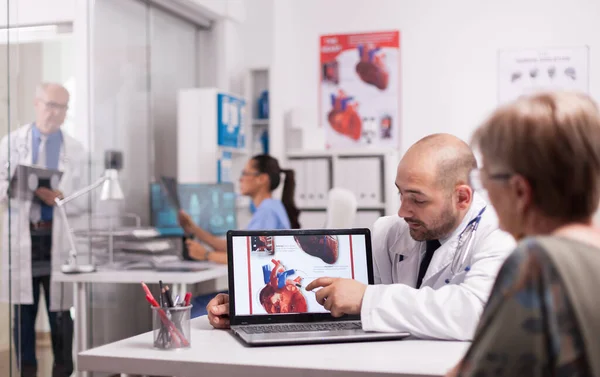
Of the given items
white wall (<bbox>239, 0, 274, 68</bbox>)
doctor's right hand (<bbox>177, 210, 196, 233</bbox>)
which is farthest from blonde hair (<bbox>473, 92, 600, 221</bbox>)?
white wall (<bbox>239, 0, 274, 68</bbox>)

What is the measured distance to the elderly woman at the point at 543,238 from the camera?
95cm

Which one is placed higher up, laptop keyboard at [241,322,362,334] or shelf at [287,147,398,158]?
shelf at [287,147,398,158]

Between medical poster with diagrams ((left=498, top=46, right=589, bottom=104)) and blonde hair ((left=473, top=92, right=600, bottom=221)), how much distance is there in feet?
15.6

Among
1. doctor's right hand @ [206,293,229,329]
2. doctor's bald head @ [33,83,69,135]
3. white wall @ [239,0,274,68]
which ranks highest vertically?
white wall @ [239,0,274,68]

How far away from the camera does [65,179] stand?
162 inches

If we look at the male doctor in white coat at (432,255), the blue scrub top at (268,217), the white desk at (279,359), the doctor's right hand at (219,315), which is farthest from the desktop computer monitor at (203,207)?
the white desk at (279,359)

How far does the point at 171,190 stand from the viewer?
481 cm

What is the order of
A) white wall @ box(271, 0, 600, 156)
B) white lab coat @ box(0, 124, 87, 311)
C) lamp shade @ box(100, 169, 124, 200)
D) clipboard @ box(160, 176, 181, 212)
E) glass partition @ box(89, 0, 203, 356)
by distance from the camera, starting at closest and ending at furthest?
1. white lab coat @ box(0, 124, 87, 311)
2. lamp shade @ box(100, 169, 124, 200)
3. glass partition @ box(89, 0, 203, 356)
4. clipboard @ box(160, 176, 181, 212)
5. white wall @ box(271, 0, 600, 156)

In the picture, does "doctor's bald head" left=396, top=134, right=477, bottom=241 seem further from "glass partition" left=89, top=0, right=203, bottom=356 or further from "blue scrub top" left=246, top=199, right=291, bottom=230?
"glass partition" left=89, top=0, right=203, bottom=356

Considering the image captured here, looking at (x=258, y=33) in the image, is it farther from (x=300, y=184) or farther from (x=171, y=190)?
(x=171, y=190)

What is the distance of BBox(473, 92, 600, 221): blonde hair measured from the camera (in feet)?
3.34

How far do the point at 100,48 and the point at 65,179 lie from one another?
103 cm

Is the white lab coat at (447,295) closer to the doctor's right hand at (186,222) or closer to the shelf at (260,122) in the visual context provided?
the doctor's right hand at (186,222)

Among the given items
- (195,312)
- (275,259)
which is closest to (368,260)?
(275,259)
